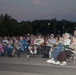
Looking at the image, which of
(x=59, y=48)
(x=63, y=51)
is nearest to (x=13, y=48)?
(x=59, y=48)

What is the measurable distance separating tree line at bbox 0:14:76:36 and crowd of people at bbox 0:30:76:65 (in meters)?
68.3

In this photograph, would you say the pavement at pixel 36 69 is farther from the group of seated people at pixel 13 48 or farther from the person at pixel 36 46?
the group of seated people at pixel 13 48

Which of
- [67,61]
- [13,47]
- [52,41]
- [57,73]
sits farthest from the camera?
[13,47]

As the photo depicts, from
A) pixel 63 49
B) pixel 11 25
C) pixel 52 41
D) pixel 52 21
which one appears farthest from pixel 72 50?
pixel 52 21

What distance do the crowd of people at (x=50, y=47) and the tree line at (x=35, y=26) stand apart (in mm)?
68328

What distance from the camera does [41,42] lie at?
16.6 metres

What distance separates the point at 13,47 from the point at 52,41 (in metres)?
3.03

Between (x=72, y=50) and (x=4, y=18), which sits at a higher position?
(x=4, y=18)

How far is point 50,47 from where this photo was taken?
53.2 feet

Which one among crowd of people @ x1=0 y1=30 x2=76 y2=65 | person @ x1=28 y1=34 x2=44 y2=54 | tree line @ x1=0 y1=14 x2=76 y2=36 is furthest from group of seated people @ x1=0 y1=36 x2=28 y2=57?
tree line @ x1=0 y1=14 x2=76 y2=36

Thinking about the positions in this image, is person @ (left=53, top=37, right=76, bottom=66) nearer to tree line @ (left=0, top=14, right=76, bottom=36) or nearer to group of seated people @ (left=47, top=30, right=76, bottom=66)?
group of seated people @ (left=47, top=30, right=76, bottom=66)

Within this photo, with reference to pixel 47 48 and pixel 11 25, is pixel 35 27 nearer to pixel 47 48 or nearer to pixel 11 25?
pixel 11 25

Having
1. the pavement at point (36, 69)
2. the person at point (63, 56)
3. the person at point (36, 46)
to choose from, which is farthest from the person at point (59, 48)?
the person at point (36, 46)

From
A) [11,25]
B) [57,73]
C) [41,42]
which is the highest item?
[11,25]
